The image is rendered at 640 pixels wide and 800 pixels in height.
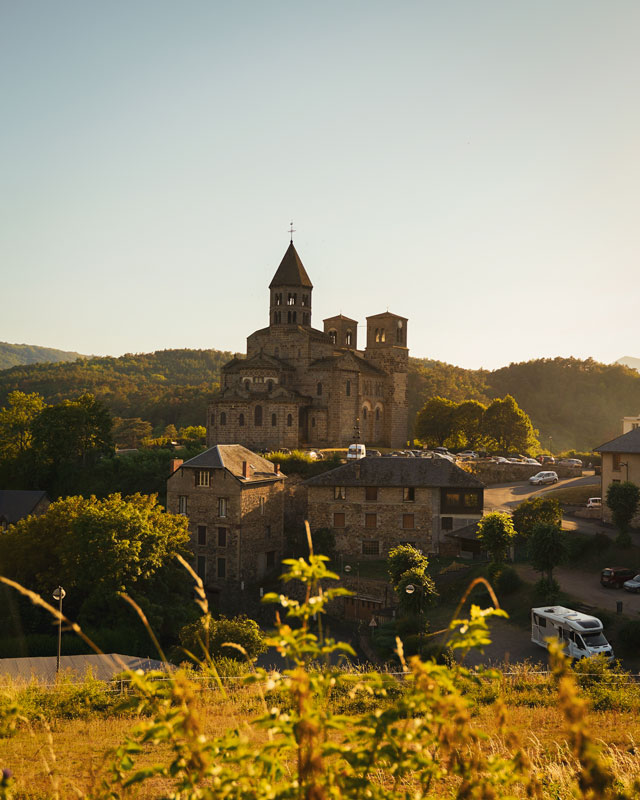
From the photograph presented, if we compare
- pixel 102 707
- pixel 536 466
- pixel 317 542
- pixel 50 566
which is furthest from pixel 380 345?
pixel 102 707

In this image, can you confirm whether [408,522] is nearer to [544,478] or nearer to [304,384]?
[544,478]

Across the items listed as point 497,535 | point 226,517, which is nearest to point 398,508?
point 497,535

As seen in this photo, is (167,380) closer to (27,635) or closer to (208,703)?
(27,635)

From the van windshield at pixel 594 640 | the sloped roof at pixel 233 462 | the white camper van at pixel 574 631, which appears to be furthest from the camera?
the sloped roof at pixel 233 462

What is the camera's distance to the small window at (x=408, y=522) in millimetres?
38500

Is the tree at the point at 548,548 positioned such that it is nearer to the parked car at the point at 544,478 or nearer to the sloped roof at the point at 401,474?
the sloped roof at the point at 401,474

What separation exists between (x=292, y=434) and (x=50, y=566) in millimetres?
29943

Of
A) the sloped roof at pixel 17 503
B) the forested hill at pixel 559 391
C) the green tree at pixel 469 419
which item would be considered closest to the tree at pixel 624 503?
the green tree at pixel 469 419

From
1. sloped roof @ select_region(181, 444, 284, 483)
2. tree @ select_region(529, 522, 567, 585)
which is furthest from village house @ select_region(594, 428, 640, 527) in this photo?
sloped roof @ select_region(181, 444, 284, 483)

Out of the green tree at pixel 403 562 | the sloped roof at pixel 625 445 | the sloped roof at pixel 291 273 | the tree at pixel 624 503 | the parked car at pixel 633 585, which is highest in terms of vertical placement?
the sloped roof at pixel 291 273

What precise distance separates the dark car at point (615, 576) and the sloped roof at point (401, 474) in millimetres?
9424

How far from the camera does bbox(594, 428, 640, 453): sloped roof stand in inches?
1503

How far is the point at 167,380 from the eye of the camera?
16150cm

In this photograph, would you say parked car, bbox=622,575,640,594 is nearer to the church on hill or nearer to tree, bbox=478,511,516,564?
tree, bbox=478,511,516,564
